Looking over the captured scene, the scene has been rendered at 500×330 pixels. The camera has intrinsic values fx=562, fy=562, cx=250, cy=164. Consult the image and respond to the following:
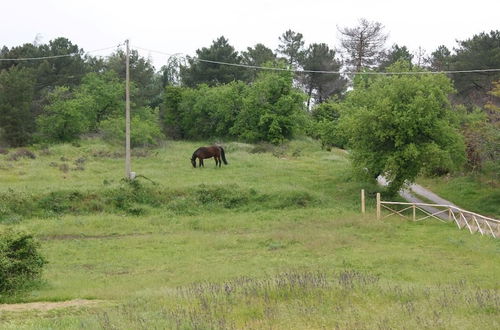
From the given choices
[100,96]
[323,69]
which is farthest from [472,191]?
[323,69]

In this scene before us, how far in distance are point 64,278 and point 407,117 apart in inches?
794

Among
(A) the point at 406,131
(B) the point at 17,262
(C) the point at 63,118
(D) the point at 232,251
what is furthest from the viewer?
(C) the point at 63,118

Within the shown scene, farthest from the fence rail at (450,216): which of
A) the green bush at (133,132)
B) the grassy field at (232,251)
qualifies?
the green bush at (133,132)

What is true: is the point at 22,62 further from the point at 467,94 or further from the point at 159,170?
the point at 467,94

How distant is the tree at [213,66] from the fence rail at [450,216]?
40.2 metres

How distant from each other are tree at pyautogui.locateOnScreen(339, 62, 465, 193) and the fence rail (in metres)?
1.96

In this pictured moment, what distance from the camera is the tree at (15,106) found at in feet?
159

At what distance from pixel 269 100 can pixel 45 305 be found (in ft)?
143

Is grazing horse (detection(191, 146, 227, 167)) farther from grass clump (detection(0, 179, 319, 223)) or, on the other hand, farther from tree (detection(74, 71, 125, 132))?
tree (detection(74, 71, 125, 132))

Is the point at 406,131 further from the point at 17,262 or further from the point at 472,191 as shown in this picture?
the point at 17,262

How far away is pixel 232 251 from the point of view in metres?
21.6

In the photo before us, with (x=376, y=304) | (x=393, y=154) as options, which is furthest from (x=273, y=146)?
(x=376, y=304)

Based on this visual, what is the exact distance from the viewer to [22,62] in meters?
58.3

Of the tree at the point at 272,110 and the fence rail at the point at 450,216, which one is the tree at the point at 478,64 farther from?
the fence rail at the point at 450,216
